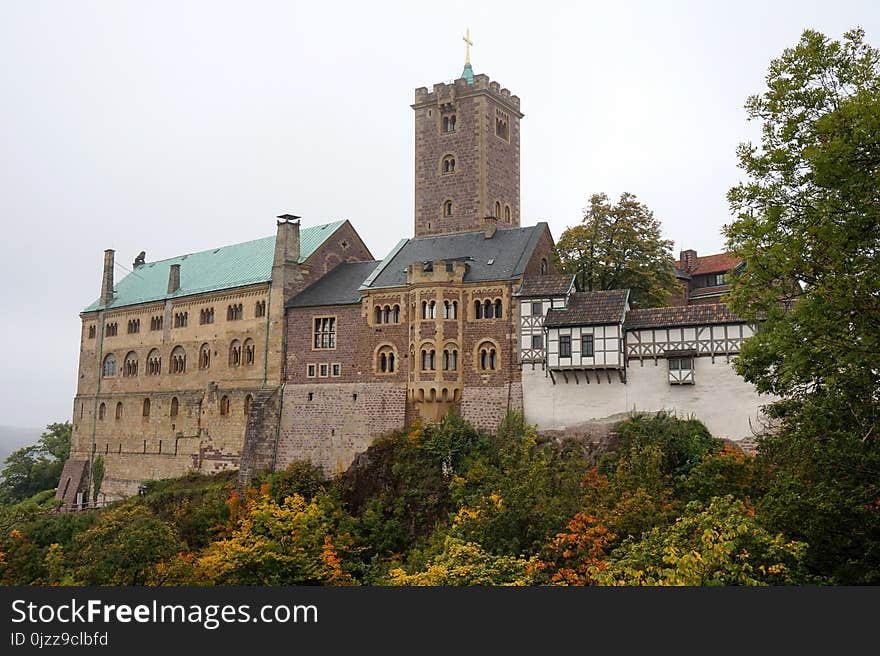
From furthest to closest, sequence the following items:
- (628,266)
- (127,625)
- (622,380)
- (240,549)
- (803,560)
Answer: (628,266) < (622,380) < (240,549) < (803,560) < (127,625)

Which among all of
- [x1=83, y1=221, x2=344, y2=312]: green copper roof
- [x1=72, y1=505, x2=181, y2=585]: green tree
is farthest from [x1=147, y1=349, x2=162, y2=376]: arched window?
[x1=72, y1=505, x2=181, y2=585]: green tree

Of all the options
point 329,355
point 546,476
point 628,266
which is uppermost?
point 628,266

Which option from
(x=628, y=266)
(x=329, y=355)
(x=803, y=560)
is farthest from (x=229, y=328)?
(x=803, y=560)

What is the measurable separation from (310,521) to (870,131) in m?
26.9

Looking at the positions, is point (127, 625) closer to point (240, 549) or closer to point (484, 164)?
point (240, 549)

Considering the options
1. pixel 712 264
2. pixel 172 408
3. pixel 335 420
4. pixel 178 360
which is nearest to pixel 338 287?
pixel 335 420

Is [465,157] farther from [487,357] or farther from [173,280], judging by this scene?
[173,280]

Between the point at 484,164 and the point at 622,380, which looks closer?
the point at 622,380

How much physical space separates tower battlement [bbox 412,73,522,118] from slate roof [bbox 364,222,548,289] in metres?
10.2

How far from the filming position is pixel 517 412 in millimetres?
39469

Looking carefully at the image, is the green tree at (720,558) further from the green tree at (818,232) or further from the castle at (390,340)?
the castle at (390,340)

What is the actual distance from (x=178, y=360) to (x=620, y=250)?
2831cm

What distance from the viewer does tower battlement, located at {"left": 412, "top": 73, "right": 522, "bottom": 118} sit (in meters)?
51.6

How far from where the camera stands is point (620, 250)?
146 ft
